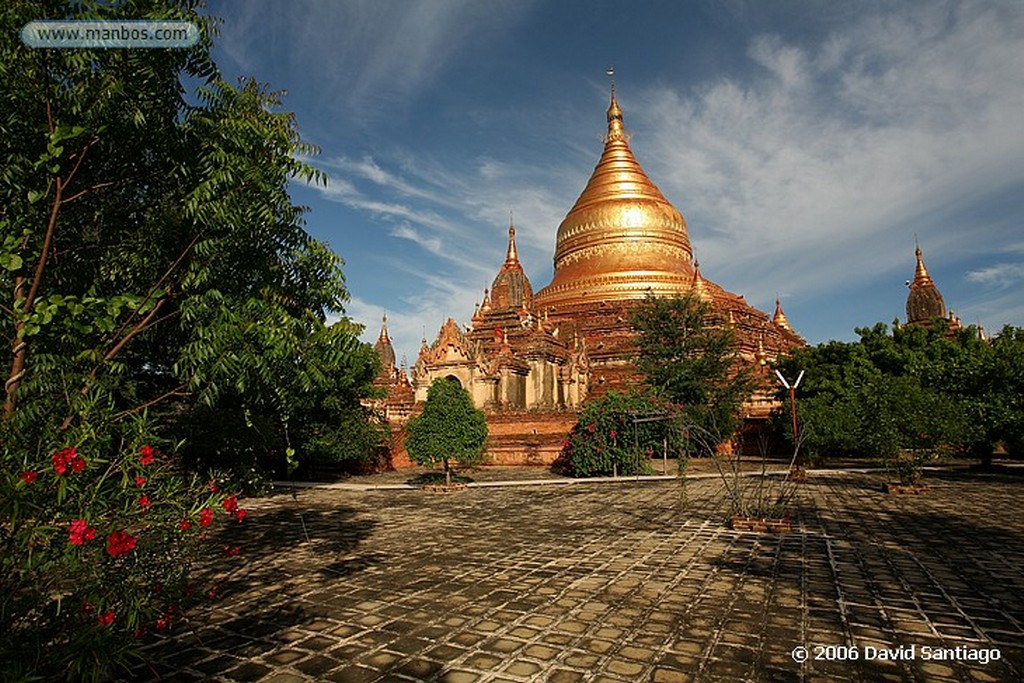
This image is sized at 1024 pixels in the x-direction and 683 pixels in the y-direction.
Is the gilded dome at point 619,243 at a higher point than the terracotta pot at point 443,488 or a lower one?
→ higher

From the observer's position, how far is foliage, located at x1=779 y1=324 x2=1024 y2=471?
14.1 meters

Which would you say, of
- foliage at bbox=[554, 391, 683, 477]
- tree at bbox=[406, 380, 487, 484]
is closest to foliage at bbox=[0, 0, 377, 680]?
tree at bbox=[406, 380, 487, 484]

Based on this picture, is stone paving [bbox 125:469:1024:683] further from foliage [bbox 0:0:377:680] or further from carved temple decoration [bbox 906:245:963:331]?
carved temple decoration [bbox 906:245:963:331]

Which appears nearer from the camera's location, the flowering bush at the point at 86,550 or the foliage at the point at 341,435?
the flowering bush at the point at 86,550

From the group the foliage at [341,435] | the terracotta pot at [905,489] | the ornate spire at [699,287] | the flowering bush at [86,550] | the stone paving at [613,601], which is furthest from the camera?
the ornate spire at [699,287]

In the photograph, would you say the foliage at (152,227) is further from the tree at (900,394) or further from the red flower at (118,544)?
the tree at (900,394)

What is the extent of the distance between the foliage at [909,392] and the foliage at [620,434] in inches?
181

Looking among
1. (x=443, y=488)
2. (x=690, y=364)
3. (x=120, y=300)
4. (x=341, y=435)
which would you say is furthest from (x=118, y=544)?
(x=690, y=364)

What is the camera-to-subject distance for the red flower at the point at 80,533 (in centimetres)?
300

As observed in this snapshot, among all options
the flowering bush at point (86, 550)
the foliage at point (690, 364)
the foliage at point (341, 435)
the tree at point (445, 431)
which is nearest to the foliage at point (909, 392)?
the foliage at point (690, 364)

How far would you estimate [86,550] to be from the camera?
323 centimetres

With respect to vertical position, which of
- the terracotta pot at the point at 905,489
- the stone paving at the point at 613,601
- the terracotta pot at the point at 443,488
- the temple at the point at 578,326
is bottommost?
the stone paving at the point at 613,601

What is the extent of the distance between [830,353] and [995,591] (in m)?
22.4

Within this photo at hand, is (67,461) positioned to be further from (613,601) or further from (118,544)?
(613,601)
